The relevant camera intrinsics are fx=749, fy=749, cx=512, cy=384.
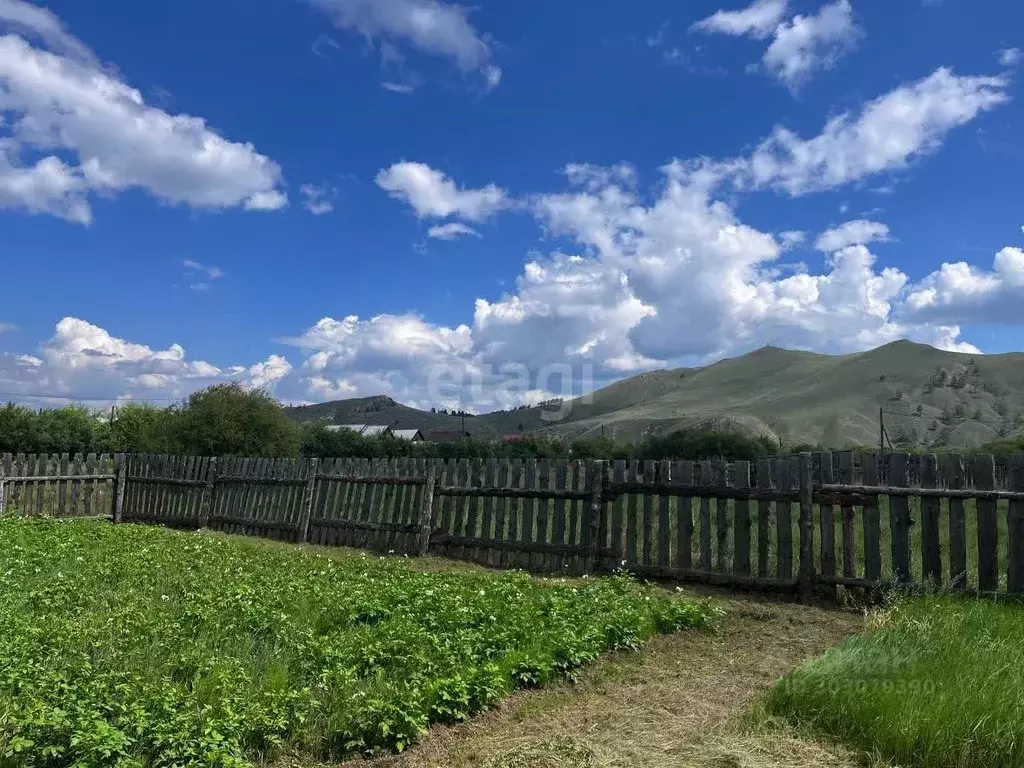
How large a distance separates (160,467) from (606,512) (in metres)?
12.9

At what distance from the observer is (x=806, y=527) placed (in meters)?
8.95

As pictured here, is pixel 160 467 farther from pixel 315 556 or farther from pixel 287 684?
pixel 287 684

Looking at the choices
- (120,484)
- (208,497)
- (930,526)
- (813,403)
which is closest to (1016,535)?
(930,526)

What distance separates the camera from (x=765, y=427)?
77812 millimetres

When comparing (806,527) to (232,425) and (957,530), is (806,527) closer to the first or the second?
(957,530)

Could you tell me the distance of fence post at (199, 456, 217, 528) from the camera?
17.5 meters

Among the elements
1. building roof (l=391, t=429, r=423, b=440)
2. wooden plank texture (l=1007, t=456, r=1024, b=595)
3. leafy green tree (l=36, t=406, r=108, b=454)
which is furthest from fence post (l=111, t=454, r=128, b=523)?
building roof (l=391, t=429, r=423, b=440)

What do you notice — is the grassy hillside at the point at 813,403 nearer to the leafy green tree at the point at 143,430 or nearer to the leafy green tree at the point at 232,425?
the leafy green tree at the point at 143,430

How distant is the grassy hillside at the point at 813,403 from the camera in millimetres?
73875

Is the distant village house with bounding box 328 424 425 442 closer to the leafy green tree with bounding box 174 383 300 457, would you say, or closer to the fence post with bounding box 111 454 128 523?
the leafy green tree with bounding box 174 383 300 457

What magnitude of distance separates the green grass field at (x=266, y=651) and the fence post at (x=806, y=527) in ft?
5.62

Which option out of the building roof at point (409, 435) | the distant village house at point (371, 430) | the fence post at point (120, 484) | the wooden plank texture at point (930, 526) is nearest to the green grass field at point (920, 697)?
the wooden plank texture at point (930, 526)

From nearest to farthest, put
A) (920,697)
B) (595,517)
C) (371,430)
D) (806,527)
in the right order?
1. (920,697)
2. (806,527)
3. (595,517)
4. (371,430)

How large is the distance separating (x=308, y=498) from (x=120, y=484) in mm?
7111
